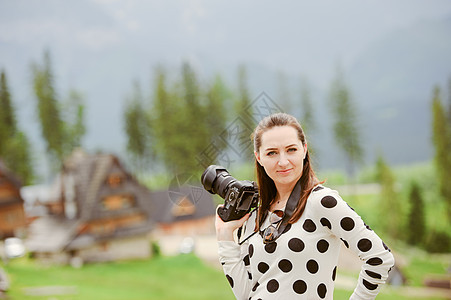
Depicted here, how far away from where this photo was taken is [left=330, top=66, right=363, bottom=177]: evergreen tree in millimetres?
7305

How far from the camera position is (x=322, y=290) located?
2.78 ft

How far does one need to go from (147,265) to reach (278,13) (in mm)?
4624

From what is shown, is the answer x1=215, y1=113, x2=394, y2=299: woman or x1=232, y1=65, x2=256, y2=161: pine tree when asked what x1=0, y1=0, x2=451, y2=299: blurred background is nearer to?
x1=232, y1=65, x2=256, y2=161: pine tree

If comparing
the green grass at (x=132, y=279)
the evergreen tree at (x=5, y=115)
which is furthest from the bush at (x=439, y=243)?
the evergreen tree at (x=5, y=115)

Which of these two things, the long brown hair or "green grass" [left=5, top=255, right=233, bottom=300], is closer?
the long brown hair

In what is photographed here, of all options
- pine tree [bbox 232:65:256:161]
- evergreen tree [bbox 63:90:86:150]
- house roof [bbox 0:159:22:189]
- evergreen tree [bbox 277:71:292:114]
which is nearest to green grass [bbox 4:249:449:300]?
house roof [bbox 0:159:22:189]

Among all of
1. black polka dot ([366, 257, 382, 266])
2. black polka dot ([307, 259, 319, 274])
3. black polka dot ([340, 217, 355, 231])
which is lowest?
black polka dot ([307, 259, 319, 274])

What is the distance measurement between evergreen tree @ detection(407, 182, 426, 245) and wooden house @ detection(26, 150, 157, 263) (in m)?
3.92

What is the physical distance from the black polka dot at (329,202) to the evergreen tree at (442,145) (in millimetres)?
6692

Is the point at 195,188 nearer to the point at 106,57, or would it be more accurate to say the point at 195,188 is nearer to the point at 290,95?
the point at 290,95

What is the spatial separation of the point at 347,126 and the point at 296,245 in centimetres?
672

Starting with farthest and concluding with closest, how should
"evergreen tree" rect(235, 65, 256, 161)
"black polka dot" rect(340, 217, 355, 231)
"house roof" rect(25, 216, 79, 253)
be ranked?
"house roof" rect(25, 216, 79, 253) → "evergreen tree" rect(235, 65, 256, 161) → "black polka dot" rect(340, 217, 355, 231)

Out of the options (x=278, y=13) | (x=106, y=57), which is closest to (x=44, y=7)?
(x=106, y=57)

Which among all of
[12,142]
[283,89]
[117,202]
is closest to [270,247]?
[117,202]
